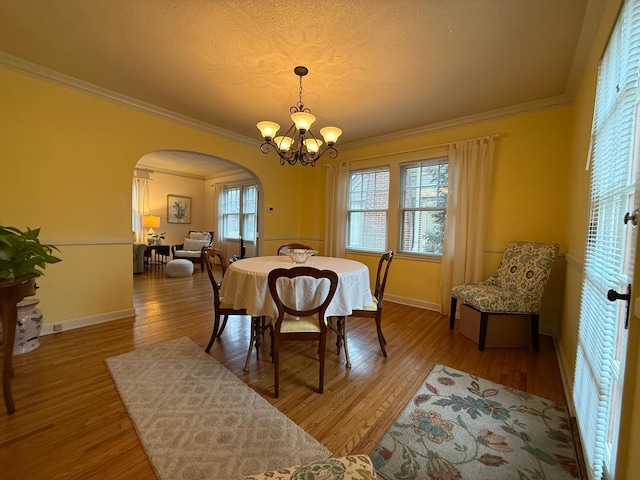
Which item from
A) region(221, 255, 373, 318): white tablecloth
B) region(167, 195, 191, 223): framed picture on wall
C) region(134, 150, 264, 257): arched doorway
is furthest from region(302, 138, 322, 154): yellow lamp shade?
region(167, 195, 191, 223): framed picture on wall

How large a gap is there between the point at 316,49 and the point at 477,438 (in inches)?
112

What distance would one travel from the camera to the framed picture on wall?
7.21 m

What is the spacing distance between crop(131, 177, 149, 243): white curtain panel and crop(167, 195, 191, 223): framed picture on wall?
544 mm

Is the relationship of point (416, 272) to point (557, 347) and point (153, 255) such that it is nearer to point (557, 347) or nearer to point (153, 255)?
point (557, 347)

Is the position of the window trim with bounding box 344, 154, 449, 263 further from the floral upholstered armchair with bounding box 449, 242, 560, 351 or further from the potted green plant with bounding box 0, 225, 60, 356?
the potted green plant with bounding box 0, 225, 60, 356

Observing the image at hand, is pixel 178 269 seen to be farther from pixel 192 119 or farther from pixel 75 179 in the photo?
pixel 192 119

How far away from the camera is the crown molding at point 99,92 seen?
236 centimetres

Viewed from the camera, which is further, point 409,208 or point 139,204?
point 139,204

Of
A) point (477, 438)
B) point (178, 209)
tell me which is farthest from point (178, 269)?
point (477, 438)

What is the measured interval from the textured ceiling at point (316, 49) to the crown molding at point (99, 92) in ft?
0.20

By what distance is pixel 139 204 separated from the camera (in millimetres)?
6645

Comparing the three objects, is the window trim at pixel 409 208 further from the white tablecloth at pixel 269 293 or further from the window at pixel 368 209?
the white tablecloth at pixel 269 293

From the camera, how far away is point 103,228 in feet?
9.71

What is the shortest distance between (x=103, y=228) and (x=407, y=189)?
3.98 m
